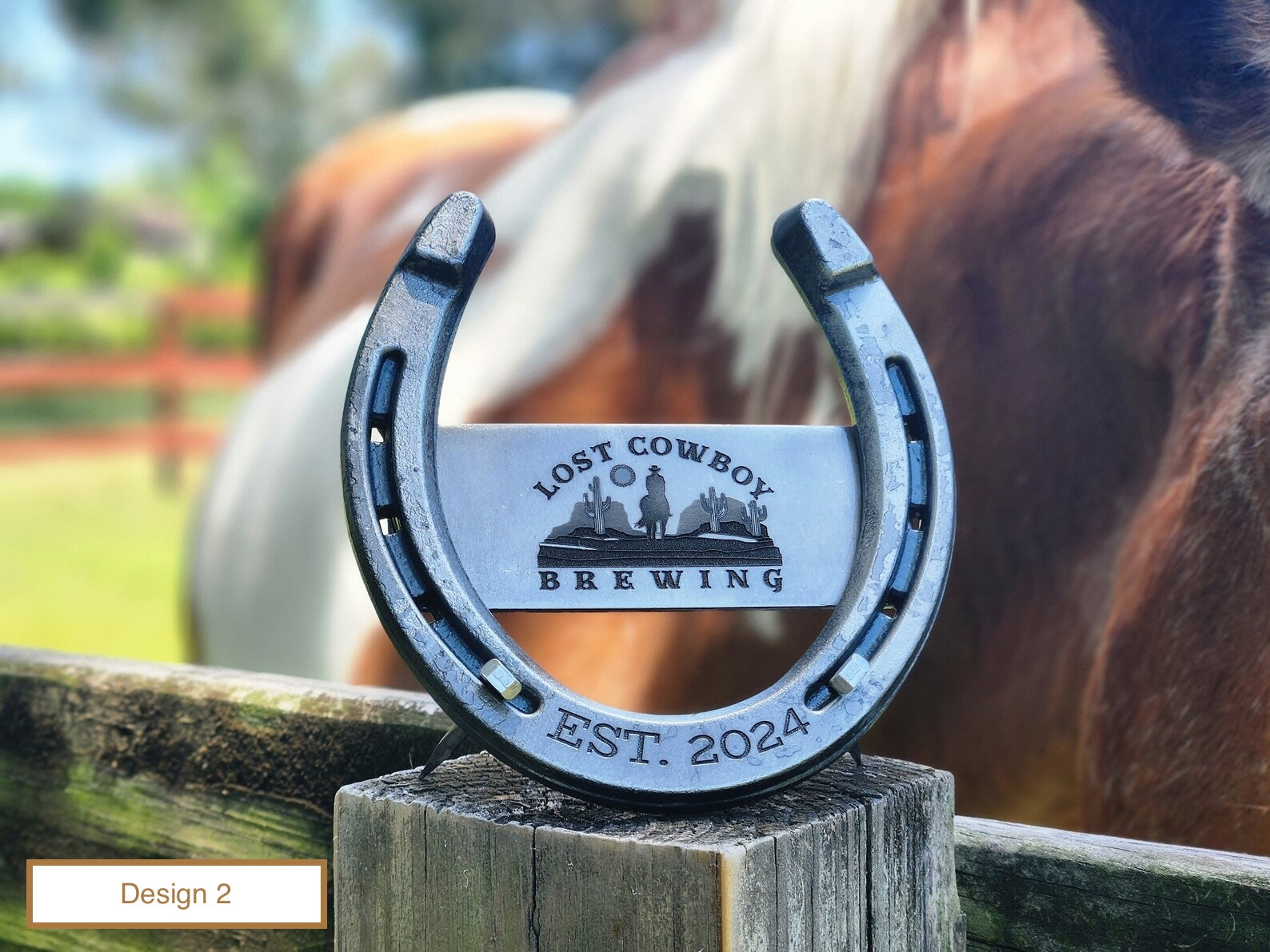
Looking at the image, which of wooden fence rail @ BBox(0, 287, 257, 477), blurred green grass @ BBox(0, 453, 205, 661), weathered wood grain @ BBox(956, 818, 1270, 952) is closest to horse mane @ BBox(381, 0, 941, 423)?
weathered wood grain @ BBox(956, 818, 1270, 952)

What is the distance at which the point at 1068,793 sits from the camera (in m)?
1.02

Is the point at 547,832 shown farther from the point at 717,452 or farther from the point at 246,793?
the point at 246,793

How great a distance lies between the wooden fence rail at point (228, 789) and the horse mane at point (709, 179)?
61cm

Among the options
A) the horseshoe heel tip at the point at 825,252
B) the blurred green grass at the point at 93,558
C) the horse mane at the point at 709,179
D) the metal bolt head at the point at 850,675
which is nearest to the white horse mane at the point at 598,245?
the horse mane at the point at 709,179

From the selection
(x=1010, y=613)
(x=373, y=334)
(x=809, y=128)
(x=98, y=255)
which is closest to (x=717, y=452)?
(x=373, y=334)

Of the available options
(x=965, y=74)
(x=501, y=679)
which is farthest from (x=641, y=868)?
(x=965, y=74)

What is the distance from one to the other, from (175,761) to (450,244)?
55cm

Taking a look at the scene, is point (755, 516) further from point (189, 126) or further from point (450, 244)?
point (189, 126)

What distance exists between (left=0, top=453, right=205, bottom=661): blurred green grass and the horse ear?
2.49 metres

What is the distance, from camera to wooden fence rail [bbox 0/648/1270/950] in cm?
73

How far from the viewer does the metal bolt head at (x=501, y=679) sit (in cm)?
63

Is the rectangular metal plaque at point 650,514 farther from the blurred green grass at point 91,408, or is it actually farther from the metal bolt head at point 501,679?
Answer: the blurred green grass at point 91,408

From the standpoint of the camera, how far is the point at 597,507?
0.69 m

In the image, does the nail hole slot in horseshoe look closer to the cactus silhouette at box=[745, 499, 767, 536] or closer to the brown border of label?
the cactus silhouette at box=[745, 499, 767, 536]
